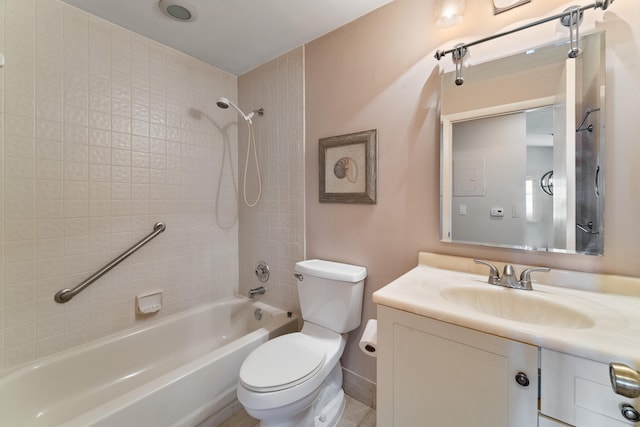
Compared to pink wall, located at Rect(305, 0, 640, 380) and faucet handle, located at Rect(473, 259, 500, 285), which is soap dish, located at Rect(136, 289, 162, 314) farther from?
faucet handle, located at Rect(473, 259, 500, 285)

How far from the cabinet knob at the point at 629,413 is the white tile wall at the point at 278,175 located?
1.47 m

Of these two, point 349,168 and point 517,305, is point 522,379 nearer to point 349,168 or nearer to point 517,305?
point 517,305

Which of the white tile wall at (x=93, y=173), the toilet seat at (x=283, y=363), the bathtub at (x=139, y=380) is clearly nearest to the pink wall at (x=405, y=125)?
the toilet seat at (x=283, y=363)

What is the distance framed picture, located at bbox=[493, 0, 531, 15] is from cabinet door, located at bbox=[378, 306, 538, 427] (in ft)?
4.20

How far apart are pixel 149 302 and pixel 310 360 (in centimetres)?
120

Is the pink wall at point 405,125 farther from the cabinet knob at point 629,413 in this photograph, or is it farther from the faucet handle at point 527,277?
the cabinet knob at point 629,413

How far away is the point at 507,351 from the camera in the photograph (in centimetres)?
67

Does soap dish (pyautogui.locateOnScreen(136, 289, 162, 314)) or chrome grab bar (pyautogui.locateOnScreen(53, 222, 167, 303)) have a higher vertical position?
chrome grab bar (pyautogui.locateOnScreen(53, 222, 167, 303))

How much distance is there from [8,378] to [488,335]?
201 centimetres

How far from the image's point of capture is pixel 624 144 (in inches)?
34.5

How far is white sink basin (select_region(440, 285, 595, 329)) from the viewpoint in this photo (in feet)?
2.72

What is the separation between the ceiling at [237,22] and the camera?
138 cm

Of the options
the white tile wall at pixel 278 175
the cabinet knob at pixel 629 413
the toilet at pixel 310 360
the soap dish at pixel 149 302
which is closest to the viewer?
the cabinet knob at pixel 629 413

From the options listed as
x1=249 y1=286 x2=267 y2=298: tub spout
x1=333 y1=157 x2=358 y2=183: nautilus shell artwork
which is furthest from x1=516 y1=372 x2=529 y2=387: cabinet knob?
x1=249 y1=286 x2=267 y2=298: tub spout
